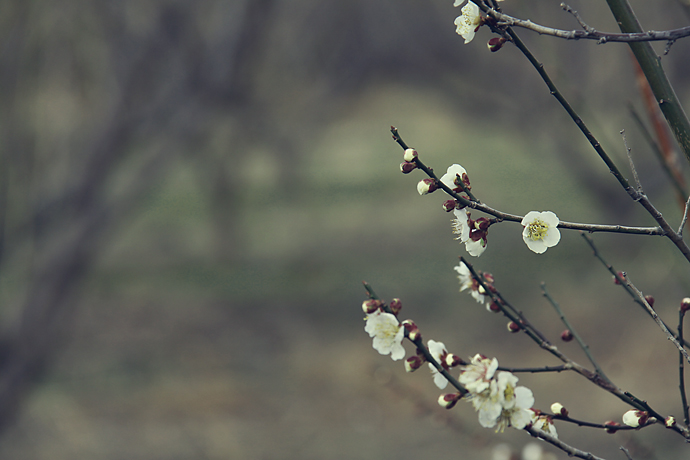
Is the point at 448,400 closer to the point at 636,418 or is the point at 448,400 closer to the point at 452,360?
the point at 452,360

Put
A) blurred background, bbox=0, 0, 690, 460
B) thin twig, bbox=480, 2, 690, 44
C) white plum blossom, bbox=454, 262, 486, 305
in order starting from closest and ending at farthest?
thin twig, bbox=480, 2, 690, 44 < white plum blossom, bbox=454, 262, 486, 305 < blurred background, bbox=0, 0, 690, 460

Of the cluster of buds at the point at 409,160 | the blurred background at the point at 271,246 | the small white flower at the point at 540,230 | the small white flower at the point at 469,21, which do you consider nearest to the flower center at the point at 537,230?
the small white flower at the point at 540,230

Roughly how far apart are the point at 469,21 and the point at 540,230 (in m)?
0.40

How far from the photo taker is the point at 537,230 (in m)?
1.00

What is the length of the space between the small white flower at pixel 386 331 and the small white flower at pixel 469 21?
1.66 feet

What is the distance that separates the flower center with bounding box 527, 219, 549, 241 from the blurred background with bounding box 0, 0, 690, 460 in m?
0.52

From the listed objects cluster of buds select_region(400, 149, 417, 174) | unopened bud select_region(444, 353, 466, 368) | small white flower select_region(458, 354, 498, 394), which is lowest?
small white flower select_region(458, 354, 498, 394)

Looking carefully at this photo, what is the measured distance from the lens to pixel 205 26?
3.86 metres

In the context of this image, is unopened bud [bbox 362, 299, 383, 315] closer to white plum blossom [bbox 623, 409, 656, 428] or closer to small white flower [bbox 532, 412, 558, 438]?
small white flower [bbox 532, 412, 558, 438]

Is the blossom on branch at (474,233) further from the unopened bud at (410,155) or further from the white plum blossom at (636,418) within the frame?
the white plum blossom at (636,418)

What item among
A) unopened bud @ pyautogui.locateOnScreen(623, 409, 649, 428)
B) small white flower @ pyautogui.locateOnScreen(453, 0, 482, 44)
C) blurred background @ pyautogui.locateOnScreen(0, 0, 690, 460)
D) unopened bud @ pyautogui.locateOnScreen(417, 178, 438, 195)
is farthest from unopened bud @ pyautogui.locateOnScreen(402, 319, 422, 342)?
blurred background @ pyautogui.locateOnScreen(0, 0, 690, 460)

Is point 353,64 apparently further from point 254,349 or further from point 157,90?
point 157,90

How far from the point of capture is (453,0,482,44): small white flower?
93 centimetres

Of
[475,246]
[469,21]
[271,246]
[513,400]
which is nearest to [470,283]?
[475,246]
